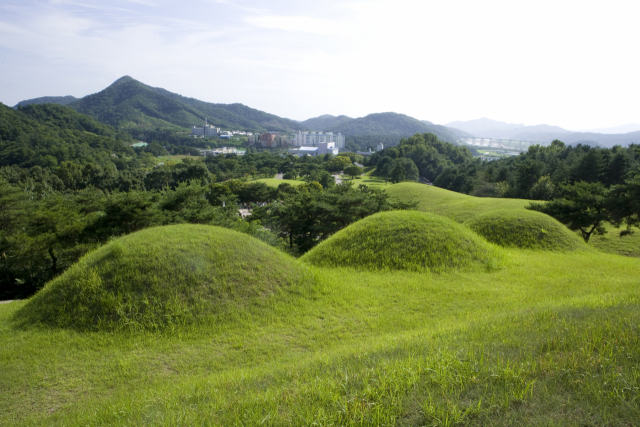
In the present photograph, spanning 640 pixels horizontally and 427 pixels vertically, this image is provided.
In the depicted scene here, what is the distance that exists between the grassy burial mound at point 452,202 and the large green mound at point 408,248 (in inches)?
446

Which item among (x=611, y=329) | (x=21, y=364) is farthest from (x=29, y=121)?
(x=611, y=329)

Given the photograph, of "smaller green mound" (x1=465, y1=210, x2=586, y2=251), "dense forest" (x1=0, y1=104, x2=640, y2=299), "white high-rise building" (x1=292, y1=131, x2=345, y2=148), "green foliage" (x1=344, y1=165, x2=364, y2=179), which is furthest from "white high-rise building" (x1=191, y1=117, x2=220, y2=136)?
"smaller green mound" (x1=465, y1=210, x2=586, y2=251)

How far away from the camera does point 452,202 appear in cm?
2892

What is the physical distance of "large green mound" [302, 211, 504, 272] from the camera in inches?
393

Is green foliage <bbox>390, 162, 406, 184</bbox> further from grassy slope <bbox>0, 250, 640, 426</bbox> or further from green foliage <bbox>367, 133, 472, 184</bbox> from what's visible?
grassy slope <bbox>0, 250, 640, 426</bbox>

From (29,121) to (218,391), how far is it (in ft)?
399

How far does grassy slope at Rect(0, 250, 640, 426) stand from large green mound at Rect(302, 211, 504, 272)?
67.6 inches

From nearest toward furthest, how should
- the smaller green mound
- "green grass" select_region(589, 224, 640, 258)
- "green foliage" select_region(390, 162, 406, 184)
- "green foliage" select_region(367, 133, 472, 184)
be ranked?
1. the smaller green mound
2. "green grass" select_region(589, 224, 640, 258)
3. "green foliage" select_region(390, 162, 406, 184)
4. "green foliage" select_region(367, 133, 472, 184)

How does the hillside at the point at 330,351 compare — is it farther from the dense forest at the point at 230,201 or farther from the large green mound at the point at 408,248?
the dense forest at the point at 230,201

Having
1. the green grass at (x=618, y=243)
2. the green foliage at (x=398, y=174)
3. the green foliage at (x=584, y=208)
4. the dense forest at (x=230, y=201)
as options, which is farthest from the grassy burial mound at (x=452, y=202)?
the green foliage at (x=398, y=174)

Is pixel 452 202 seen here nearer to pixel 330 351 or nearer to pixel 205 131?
pixel 330 351

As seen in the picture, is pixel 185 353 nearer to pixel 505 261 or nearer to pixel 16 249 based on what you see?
pixel 505 261

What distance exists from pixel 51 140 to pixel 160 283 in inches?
3896

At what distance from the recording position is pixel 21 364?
17.1ft
